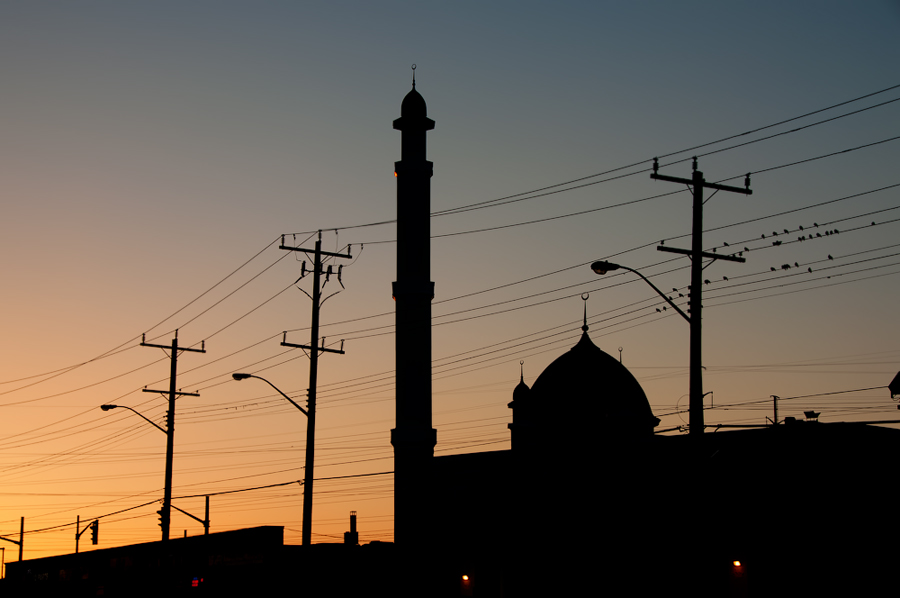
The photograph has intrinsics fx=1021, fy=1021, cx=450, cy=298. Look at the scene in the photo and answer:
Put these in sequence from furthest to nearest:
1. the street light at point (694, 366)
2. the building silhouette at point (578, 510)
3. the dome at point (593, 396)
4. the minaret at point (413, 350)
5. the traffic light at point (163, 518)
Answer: the dome at point (593, 396) < the minaret at point (413, 350) < the traffic light at point (163, 518) < the building silhouette at point (578, 510) < the street light at point (694, 366)

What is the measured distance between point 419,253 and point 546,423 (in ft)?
45.4

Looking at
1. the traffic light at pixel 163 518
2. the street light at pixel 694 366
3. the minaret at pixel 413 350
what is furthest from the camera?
the minaret at pixel 413 350

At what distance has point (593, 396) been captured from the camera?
62906 mm

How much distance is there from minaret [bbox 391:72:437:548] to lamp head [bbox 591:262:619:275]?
32071 millimetres

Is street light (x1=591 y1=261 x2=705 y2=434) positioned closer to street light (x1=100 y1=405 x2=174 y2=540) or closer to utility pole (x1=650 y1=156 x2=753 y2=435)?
utility pole (x1=650 y1=156 x2=753 y2=435)

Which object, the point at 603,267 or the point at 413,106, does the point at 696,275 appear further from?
the point at 413,106

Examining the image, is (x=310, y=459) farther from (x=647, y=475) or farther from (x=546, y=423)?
(x=546, y=423)

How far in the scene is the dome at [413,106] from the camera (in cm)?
6521

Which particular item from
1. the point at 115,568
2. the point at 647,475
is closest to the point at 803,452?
the point at 647,475

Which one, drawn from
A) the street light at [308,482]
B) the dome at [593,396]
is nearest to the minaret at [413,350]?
the dome at [593,396]

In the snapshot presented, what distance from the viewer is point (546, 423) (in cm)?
6469

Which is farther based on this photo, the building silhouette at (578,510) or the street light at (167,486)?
the street light at (167,486)

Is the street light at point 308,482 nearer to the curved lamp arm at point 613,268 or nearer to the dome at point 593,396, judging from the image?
the curved lamp arm at point 613,268

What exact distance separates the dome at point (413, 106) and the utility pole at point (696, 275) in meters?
39.7
